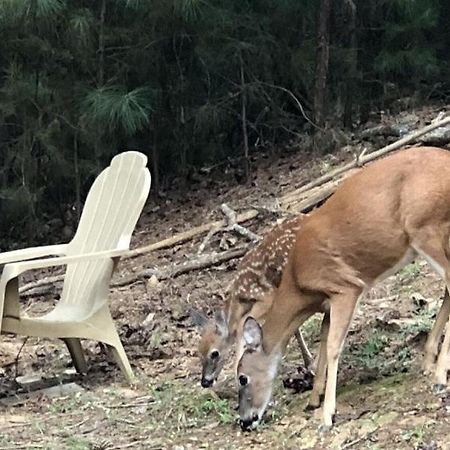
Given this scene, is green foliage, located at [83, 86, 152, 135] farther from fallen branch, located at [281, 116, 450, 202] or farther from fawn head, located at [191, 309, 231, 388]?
fawn head, located at [191, 309, 231, 388]

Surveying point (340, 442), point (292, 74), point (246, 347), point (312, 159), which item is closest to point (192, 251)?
point (312, 159)

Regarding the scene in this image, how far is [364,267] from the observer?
421cm

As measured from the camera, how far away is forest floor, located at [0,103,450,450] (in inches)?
158

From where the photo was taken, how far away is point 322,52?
9.33 metres

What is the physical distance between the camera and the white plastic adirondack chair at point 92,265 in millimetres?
5055

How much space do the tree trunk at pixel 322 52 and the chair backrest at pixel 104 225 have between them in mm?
3907

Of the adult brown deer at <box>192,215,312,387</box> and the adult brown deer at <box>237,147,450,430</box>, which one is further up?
the adult brown deer at <box>237,147,450,430</box>

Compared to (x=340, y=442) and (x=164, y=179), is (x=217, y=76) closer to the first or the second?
(x=164, y=179)

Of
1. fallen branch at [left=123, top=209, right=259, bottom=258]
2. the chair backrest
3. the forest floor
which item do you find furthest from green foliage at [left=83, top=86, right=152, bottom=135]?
the chair backrest

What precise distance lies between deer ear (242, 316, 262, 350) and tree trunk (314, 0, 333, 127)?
5.39m

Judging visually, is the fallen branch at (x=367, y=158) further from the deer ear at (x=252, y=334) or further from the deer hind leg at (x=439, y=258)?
the deer hind leg at (x=439, y=258)

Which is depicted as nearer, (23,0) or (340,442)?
(340,442)

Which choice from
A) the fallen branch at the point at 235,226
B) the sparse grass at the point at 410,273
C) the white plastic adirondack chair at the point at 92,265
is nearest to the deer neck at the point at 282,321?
the white plastic adirondack chair at the point at 92,265

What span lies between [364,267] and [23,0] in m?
4.86
